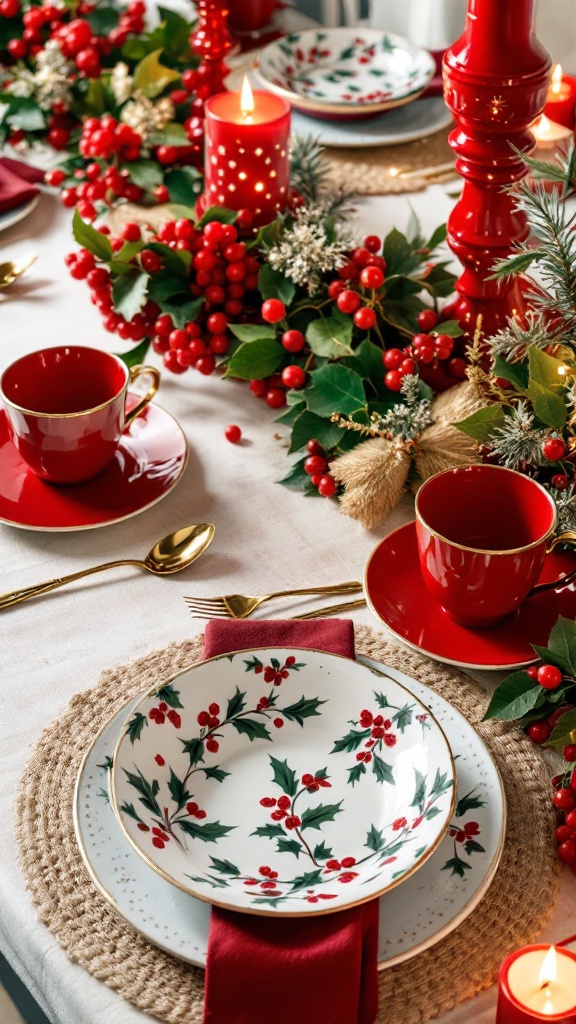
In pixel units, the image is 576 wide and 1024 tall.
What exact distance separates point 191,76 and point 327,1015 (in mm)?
1116

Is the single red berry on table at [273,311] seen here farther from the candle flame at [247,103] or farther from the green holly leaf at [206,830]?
the green holly leaf at [206,830]

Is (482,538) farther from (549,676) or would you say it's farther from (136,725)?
(136,725)

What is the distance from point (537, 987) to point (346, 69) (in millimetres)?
1232

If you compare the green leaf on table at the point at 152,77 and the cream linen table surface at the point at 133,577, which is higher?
the green leaf on table at the point at 152,77

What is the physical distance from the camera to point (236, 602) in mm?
736

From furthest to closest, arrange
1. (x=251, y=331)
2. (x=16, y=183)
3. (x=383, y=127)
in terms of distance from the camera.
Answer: (x=383, y=127), (x=16, y=183), (x=251, y=331)

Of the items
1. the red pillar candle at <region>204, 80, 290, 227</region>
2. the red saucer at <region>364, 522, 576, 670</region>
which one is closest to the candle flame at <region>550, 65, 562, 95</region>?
the red pillar candle at <region>204, 80, 290, 227</region>

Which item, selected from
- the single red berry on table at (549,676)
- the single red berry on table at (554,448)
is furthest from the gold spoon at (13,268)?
the single red berry on table at (549,676)

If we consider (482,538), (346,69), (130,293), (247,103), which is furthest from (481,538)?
(346,69)

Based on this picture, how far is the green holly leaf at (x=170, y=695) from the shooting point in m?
0.60

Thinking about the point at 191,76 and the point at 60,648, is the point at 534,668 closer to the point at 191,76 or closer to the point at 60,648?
the point at 60,648

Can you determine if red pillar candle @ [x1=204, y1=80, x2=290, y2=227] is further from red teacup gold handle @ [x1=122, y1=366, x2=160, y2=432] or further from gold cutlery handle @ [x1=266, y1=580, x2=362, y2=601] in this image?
gold cutlery handle @ [x1=266, y1=580, x2=362, y2=601]

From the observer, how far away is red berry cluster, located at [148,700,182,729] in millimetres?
593

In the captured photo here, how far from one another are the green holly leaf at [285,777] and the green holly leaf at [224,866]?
6cm
